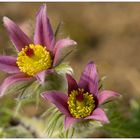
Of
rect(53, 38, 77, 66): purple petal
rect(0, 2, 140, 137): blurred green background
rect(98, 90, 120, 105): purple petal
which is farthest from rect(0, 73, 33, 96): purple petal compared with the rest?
rect(0, 2, 140, 137): blurred green background

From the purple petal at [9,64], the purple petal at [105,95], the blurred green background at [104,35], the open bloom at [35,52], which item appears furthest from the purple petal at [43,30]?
the blurred green background at [104,35]

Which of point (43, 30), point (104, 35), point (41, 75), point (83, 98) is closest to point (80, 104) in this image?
point (83, 98)

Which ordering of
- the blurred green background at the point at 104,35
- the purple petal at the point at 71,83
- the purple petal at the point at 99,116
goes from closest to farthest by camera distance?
1. the purple petal at the point at 99,116
2. the purple petal at the point at 71,83
3. the blurred green background at the point at 104,35

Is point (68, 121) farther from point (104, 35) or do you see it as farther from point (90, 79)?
point (104, 35)

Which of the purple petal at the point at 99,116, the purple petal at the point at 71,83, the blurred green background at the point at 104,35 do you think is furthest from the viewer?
the blurred green background at the point at 104,35

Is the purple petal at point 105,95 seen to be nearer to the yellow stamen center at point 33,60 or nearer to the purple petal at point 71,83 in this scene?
the purple petal at point 71,83

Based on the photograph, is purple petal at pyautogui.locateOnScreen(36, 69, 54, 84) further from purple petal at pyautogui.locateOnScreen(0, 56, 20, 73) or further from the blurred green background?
the blurred green background

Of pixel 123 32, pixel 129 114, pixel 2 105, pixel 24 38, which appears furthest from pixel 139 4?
pixel 24 38
